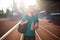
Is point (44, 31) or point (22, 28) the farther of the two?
point (44, 31)

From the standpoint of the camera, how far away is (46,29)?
3514 millimetres

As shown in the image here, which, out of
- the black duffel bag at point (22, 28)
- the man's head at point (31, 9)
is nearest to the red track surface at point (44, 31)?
the black duffel bag at point (22, 28)

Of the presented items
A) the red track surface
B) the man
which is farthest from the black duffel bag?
the red track surface

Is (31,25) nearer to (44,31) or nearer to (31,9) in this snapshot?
(31,9)

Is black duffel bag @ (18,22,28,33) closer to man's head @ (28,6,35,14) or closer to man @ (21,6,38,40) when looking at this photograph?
man @ (21,6,38,40)

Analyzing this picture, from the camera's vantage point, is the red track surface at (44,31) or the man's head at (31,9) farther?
the red track surface at (44,31)

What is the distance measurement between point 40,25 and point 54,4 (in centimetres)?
57

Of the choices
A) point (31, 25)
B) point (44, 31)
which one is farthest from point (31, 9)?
point (44, 31)

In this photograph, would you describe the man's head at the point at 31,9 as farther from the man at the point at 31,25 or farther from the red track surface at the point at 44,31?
the red track surface at the point at 44,31

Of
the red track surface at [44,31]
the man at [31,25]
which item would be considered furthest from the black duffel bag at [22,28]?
the red track surface at [44,31]

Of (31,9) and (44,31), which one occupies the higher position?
(31,9)

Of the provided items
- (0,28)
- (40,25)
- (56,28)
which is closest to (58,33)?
(56,28)

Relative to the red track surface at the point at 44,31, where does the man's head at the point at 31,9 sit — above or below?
above

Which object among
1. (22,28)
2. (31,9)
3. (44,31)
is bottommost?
(44,31)
